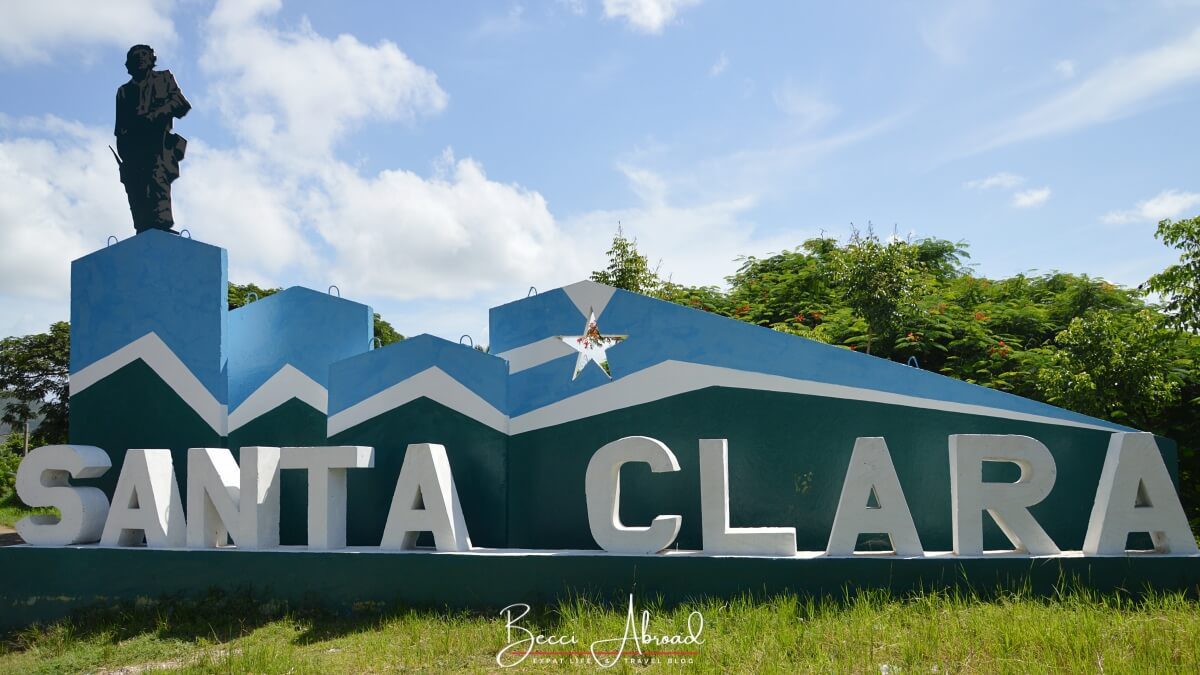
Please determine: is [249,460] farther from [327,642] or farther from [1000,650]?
[1000,650]

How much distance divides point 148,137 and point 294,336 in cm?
330

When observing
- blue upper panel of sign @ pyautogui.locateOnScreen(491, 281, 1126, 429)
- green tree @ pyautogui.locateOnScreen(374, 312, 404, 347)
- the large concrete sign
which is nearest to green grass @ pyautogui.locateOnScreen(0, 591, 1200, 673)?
the large concrete sign

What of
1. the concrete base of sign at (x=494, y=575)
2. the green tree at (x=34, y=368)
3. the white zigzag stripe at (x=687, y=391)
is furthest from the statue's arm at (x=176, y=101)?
the green tree at (x=34, y=368)

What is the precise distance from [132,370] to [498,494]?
515 cm

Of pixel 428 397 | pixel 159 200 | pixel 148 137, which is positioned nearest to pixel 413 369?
pixel 428 397

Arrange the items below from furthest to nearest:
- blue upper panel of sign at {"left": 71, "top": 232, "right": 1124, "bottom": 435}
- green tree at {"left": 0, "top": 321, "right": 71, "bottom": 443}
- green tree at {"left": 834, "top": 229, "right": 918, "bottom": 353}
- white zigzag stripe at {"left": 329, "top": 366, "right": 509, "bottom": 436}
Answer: green tree at {"left": 0, "top": 321, "right": 71, "bottom": 443}
green tree at {"left": 834, "top": 229, "right": 918, "bottom": 353}
white zigzag stripe at {"left": 329, "top": 366, "right": 509, "bottom": 436}
blue upper panel of sign at {"left": 71, "top": 232, "right": 1124, "bottom": 435}

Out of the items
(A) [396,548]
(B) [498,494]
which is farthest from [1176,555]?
(A) [396,548]

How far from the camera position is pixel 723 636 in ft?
24.5

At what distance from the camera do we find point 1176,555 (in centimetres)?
785

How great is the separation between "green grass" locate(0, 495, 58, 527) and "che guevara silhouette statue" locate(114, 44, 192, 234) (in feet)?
38.8

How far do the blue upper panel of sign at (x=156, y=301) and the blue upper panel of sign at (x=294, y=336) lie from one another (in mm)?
244

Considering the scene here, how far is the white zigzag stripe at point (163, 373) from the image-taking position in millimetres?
10820

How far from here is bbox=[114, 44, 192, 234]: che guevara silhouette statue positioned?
37.4 feet

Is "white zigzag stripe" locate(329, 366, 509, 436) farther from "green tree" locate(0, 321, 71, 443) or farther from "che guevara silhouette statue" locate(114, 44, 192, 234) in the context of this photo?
"green tree" locate(0, 321, 71, 443)
